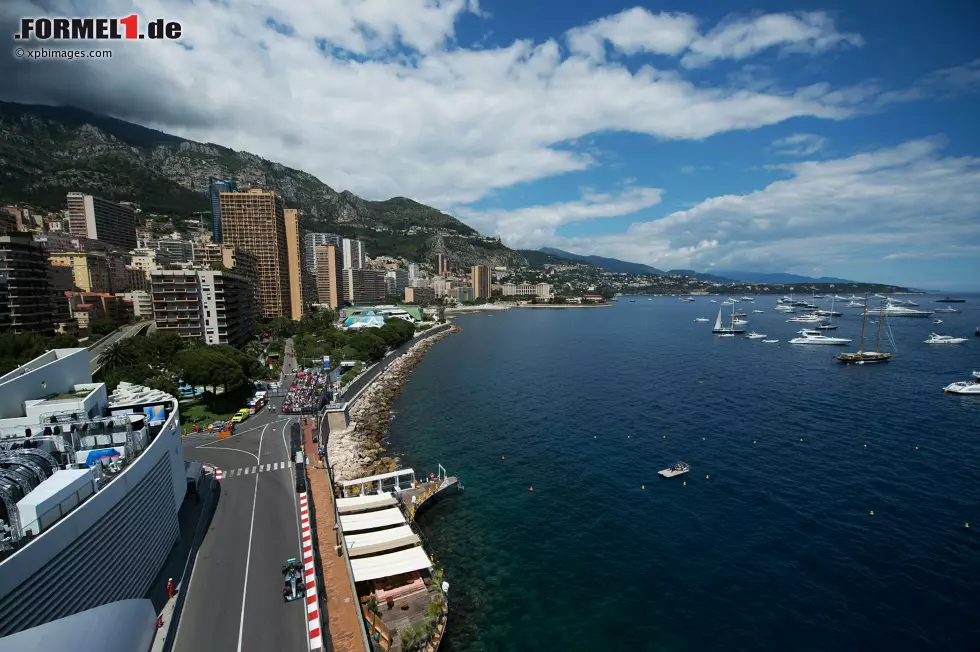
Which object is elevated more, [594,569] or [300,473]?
[300,473]

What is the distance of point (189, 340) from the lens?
197ft

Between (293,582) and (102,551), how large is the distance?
248 inches

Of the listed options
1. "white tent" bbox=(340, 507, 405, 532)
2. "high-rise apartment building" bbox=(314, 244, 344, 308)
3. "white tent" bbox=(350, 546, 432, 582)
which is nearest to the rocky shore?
"white tent" bbox=(340, 507, 405, 532)

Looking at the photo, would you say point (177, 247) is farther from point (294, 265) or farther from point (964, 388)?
point (964, 388)

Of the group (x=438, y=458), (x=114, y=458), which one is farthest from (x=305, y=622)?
(x=438, y=458)

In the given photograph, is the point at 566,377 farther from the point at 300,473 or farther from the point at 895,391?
the point at 300,473

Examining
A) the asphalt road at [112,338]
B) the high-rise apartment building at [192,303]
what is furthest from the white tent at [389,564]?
the high-rise apartment building at [192,303]

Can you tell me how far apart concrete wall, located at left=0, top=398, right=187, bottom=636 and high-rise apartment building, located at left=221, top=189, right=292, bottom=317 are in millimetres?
94857

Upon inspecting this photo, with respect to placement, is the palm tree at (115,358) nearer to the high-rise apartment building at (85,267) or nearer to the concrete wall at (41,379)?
the concrete wall at (41,379)

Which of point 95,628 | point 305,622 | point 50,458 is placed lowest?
point 305,622

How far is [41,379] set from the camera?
21.9 metres

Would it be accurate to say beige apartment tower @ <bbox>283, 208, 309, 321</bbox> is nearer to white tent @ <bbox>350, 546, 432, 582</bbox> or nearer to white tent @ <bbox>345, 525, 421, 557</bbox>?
white tent @ <bbox>345, 525, 421, 557</bbox>

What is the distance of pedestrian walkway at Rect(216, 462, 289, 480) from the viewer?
27.7 metres

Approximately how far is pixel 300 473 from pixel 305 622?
39.3 ft
